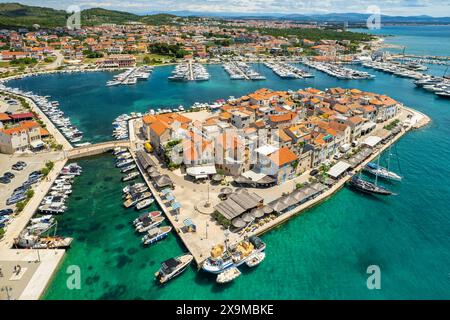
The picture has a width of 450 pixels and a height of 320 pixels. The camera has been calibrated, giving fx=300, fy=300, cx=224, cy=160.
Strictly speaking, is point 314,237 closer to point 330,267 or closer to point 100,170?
point 330,267

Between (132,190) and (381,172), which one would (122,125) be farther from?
(381,172)

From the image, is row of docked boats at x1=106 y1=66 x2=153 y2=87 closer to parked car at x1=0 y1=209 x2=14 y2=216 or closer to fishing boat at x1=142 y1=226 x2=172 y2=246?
parked car at x1=0 y1=209 x2=14 y2=216

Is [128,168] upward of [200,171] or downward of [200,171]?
downward

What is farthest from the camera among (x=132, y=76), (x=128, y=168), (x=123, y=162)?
(x=132, y=76)

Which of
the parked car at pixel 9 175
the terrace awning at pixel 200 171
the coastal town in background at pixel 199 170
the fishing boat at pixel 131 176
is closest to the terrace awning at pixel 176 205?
the coastal town in background at pixel 199 170

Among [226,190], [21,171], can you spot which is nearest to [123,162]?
[21,171]

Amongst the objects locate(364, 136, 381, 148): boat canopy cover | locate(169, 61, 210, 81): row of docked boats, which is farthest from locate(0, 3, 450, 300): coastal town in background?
locate(169, 61, 210, 81): row of docked boats
